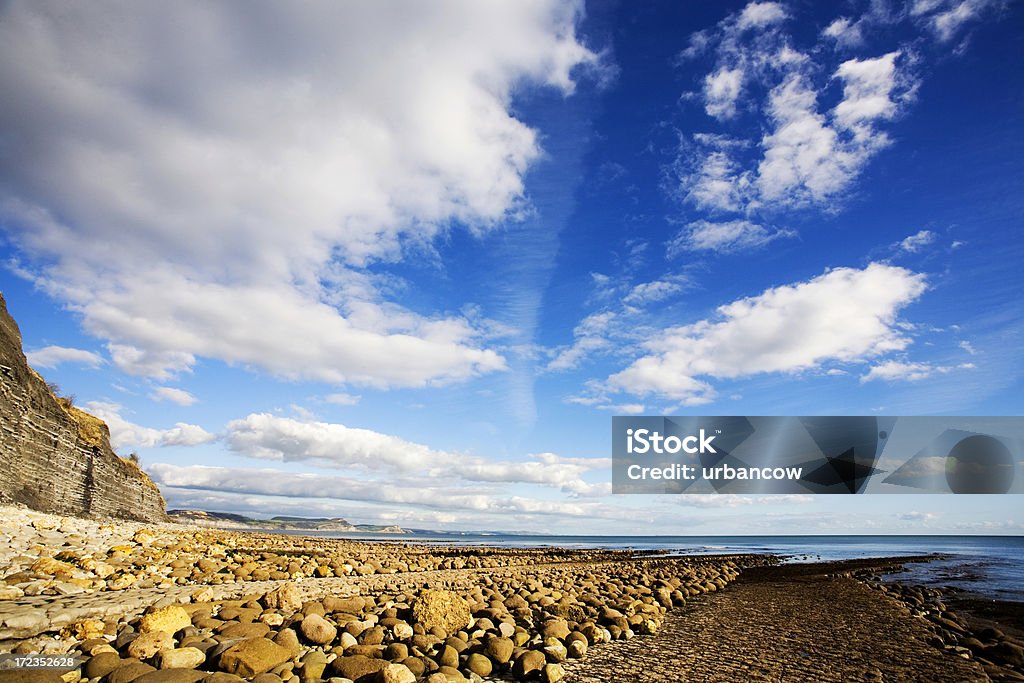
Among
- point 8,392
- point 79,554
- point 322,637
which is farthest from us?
point 8,392

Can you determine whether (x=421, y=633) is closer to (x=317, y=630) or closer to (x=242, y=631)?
(x=317, y=630)

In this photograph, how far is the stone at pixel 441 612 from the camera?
8.51 m

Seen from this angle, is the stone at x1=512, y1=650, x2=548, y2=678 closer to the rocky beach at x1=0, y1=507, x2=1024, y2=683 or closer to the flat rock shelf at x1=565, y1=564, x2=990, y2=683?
the rocky beach at x1=0, y1=507, x2=1024, y2=683

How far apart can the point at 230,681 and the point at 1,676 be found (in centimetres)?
236

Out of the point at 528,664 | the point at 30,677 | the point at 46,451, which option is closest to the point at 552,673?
the point at 528,664

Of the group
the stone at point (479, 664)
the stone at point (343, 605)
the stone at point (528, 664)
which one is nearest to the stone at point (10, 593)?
the stone at point (343, 605)

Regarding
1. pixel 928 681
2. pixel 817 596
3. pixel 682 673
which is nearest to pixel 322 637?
pixel 682 673

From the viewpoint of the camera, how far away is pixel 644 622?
1005 centimetres

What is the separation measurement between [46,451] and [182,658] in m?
27.2

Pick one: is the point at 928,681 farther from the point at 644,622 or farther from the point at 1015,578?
the point at 1015,578

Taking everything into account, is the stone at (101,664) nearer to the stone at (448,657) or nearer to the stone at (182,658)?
the stone at (182,658)

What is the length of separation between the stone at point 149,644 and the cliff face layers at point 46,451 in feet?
72.5

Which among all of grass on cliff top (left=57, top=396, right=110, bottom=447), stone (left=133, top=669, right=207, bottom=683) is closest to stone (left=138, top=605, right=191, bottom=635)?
stone (left=133, top=669, right=207, bottom=683)

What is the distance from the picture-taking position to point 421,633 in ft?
27.0
